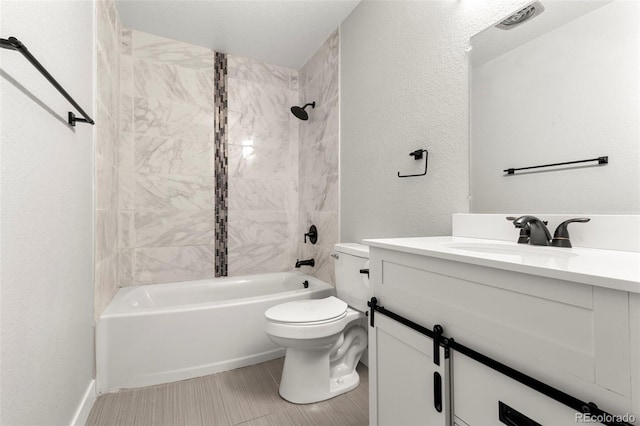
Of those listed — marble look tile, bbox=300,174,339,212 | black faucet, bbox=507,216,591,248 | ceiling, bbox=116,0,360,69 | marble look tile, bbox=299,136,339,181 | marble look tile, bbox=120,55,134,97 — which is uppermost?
ceiling, bbox=116,0,360,69

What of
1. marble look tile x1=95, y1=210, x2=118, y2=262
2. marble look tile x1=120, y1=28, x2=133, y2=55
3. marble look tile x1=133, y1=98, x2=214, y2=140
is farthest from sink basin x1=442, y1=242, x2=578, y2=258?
marble look tile x1=120, y1=28, x2=133, y2=55

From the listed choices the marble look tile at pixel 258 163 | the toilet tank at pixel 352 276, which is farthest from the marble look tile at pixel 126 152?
the toilet tank at pixel 352 276

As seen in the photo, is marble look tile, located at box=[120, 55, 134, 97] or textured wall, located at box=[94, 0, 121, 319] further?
marble look tile, located at box=[120, 55, 134, 97]

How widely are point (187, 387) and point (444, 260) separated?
5.61 ft

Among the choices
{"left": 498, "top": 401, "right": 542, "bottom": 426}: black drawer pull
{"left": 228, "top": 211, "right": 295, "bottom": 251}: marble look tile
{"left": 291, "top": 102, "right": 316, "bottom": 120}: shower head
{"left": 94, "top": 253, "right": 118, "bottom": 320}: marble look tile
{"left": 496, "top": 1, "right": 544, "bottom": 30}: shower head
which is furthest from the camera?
{"left": 228, "top": 211, "right": 295, "bottom": 251}: marble look tile

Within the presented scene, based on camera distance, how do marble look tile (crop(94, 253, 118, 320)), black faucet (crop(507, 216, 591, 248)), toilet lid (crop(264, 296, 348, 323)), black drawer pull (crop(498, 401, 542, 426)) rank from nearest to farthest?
black drawer pull (crop(498, 401, 542, 426)), black faucet (crop(507, 216, 591, 248)), toilet lid (crop(264, 296, 348, 323)), marble look tile (crop(94, 253, 118, 320))

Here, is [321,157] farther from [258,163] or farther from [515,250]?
[515,250]

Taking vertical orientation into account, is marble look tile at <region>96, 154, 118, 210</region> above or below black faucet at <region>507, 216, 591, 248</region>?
above

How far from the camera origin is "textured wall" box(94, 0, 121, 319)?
1684 millimetres

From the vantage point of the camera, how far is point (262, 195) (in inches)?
114

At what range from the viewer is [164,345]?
5.80 feet

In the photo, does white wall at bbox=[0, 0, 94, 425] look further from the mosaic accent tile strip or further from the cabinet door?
the mosaic accent tile strip

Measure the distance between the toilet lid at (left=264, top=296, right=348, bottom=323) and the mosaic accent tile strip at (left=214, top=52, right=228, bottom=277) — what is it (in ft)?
3.90

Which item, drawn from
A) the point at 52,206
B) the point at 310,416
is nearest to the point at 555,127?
the point at 310,416
